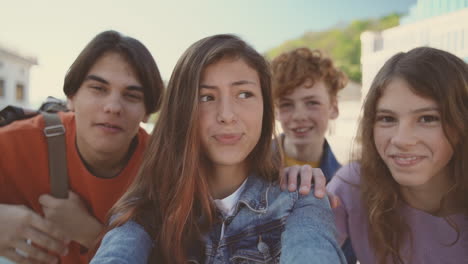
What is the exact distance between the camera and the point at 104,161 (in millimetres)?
2141

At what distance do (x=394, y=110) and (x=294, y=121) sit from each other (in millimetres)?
1027

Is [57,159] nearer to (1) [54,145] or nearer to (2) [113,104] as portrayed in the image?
(1) [54,145]

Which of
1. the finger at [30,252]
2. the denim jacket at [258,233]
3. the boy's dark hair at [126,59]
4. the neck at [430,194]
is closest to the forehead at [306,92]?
the boy's dark hair at [126,59]

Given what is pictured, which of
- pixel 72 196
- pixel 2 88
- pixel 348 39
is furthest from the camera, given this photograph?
pixel 348 39

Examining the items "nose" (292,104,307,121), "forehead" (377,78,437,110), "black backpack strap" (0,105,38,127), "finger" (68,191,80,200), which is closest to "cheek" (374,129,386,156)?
"forehead" (377,78,437,110)

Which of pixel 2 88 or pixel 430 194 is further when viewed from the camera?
pixel 2 88

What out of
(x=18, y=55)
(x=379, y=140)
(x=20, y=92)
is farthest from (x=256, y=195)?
(x=20, y=92)

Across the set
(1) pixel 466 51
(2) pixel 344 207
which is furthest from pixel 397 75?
(1) pixel 466 51

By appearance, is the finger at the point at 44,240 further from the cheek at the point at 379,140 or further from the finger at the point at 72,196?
the cheek at the point at 379,140

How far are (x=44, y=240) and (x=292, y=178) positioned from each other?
4.42 ft

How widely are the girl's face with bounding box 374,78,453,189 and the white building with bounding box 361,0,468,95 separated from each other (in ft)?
2.93

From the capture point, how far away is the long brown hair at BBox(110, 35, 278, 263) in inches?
52.8

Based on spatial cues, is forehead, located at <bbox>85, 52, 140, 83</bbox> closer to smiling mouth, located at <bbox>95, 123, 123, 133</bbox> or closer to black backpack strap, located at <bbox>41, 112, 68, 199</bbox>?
smiling mouth, located at <bbox>95, 123, 123, 133</bbox>

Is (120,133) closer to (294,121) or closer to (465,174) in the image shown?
(294,121)
